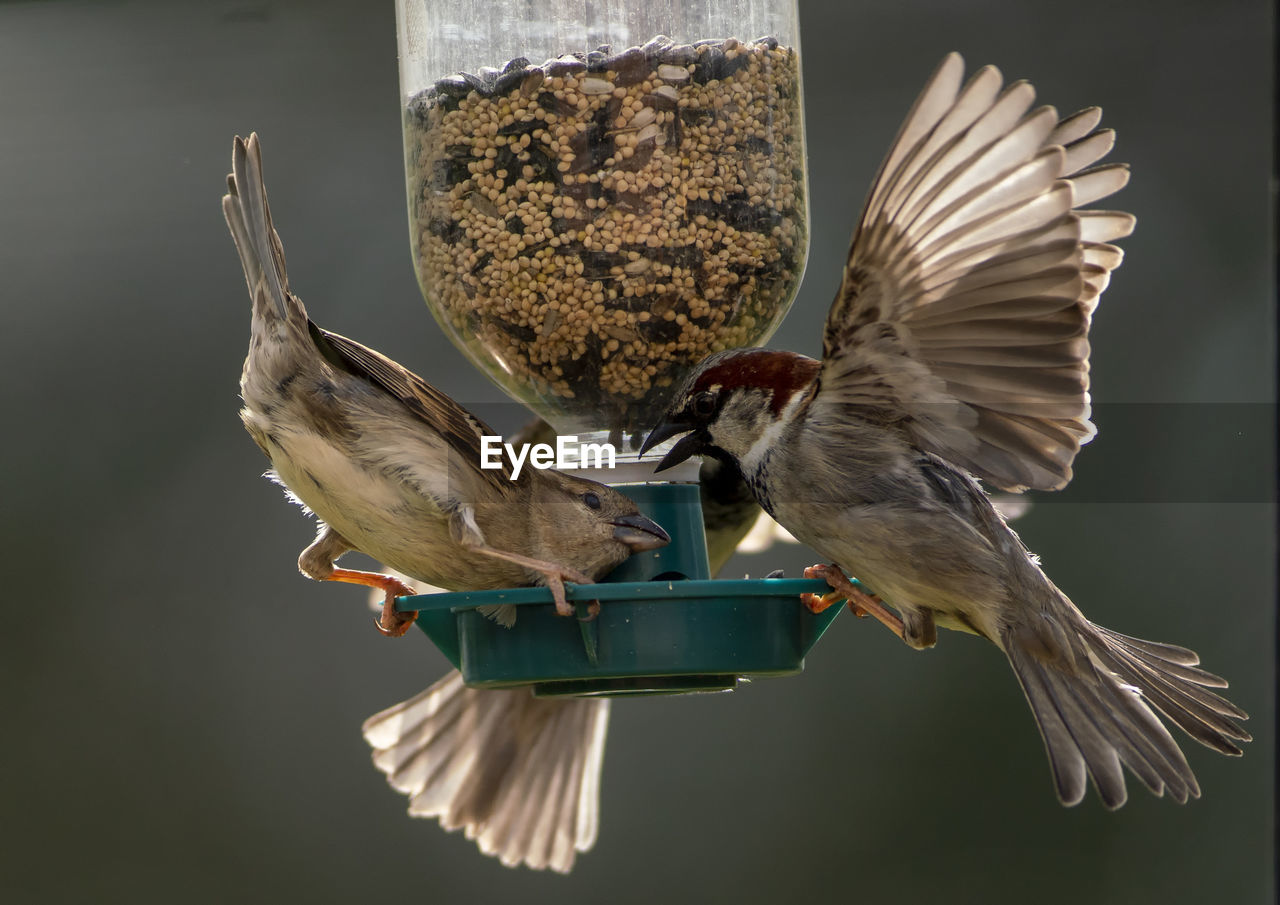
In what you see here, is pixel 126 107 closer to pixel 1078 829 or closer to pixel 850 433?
pixel 850 433

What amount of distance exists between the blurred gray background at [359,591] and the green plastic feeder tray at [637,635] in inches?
113

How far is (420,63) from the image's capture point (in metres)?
3.08

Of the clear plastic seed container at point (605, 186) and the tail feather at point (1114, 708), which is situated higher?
the clear plastic seed container at point (605, 186)

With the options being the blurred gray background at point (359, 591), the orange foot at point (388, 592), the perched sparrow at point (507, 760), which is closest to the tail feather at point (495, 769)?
the perched sparrow at point (507, 760)

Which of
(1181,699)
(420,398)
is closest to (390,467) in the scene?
(420,398)

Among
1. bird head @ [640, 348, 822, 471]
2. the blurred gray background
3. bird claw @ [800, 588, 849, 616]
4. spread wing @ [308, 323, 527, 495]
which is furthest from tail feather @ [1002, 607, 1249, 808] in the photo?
the blurred gray background

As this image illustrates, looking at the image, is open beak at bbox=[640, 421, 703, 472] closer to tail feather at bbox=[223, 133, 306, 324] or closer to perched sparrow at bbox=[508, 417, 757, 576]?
perched sparrow at bbox=[508, 417, 757, 576]

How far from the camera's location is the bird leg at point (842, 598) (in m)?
2.75

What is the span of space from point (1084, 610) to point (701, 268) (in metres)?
3.49

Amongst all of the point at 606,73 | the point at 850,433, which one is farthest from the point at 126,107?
the point at 850,433

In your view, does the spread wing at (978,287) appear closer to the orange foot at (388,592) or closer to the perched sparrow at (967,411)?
the perched sparrow at (967,411)

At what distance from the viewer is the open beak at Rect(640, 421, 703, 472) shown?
9.30 feet

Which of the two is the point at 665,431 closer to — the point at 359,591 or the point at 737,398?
the point at 737,398

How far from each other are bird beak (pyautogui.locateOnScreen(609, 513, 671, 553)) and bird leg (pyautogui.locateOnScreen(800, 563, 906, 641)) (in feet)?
0.94
